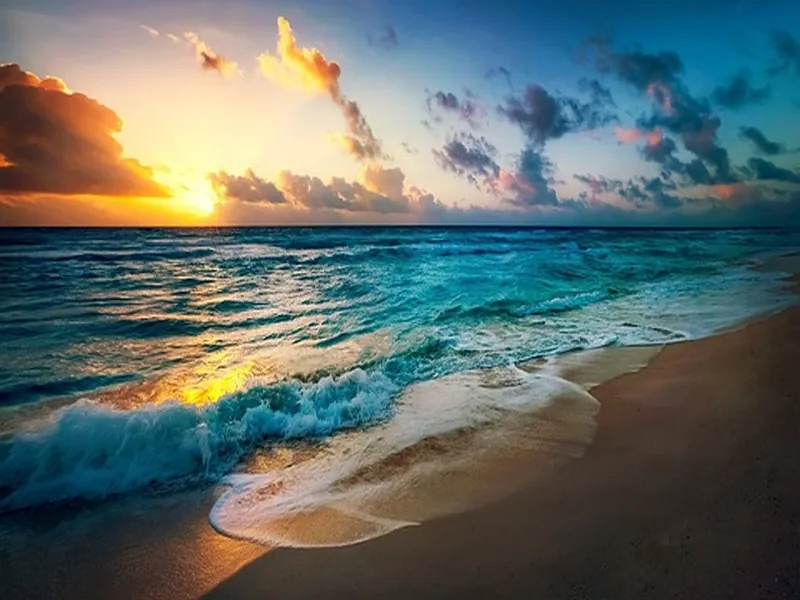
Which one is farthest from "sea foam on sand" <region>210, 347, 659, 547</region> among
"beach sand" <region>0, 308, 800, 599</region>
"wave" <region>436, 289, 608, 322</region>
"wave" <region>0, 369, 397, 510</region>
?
"wave" <region>436, 289, 608, 322</region>

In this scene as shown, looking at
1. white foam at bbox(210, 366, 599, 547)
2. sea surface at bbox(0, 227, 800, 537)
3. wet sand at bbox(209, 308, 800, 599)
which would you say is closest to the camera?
wet sand at bbox(209, 308, 800, 599)

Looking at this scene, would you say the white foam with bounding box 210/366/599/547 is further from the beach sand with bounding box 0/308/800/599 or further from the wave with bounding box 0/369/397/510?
the wave with bounding box 0/369/397/510

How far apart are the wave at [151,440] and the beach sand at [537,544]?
0.39 metres

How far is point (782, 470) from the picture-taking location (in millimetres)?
3734

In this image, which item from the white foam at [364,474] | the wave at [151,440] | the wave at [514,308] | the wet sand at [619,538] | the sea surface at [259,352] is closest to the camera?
the wet sand at [619,538]

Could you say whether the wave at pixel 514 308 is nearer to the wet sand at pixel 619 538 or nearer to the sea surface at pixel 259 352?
the sea surface at pixel 259 352

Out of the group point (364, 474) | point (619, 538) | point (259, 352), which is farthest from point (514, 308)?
point (619, 538)

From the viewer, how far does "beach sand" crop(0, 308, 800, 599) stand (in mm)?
2766

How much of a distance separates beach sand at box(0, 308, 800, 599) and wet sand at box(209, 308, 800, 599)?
1 centimetres

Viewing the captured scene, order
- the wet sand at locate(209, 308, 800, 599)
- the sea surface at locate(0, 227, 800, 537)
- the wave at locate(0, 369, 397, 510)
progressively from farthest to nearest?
the sea surface at locate(0, 227, 800, 537) < the wave at locate(0, 369, 397, 510) < the wet sand at locate(209, 308, 800, 599)

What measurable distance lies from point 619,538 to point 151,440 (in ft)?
15.1

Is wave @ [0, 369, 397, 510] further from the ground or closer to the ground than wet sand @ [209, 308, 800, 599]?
closer to the ground

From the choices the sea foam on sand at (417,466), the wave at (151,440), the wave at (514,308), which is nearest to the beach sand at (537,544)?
the sea foam on sand at (417,466)

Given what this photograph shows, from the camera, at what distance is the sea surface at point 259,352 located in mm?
4832
